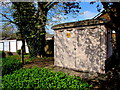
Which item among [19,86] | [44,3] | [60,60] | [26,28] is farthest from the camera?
[44,3]

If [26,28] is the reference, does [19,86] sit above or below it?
below

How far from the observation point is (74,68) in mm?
7664

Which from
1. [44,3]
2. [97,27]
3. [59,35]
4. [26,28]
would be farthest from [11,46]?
[97,27]

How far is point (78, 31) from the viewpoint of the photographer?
744 cm

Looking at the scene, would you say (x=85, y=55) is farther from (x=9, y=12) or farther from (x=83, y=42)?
(x=9, y=12)

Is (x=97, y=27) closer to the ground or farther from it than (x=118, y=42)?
farther from it

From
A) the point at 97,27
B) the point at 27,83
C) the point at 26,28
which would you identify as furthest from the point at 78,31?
the point at 26,28

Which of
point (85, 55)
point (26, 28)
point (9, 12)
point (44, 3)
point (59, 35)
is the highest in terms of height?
point (44, 3)

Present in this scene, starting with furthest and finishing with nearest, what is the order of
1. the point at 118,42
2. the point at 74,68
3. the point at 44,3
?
the point at 44,3
the point at 74,68
the point at 118,42

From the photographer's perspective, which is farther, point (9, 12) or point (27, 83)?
point (9, 12)

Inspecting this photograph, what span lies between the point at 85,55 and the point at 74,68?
1236mm

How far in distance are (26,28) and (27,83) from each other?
9.93m

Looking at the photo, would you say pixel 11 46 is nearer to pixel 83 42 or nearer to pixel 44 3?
pixel 44 3

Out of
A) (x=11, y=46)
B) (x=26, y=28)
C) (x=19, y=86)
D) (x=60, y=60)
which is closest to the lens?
(x=19, y=86)
